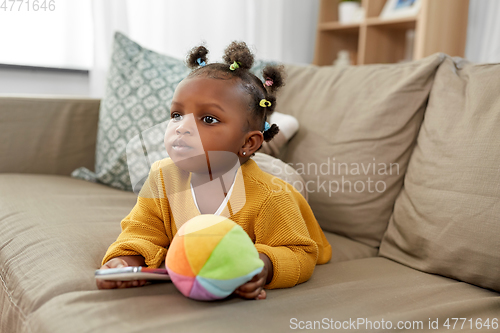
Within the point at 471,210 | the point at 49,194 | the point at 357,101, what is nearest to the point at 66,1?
the point at 49,194

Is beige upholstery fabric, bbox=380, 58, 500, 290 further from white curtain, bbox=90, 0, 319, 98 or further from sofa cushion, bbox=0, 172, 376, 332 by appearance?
white curtain, bbox=90, 0, 319, 98

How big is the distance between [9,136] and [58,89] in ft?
2.15

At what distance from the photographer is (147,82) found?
1389 millimetres

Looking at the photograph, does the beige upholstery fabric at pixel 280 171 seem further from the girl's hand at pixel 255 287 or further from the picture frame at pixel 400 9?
the picture frame at pixel 400 9

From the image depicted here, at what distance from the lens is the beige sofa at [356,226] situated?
25.0 inches

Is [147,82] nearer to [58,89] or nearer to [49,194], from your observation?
[49,194]

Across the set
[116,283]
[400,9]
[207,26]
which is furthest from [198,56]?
[400,9]

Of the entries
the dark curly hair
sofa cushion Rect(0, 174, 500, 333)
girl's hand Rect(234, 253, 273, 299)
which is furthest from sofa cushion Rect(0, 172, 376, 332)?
the dark curly hair

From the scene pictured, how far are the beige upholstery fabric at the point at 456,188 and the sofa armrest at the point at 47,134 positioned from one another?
1135 millimetres

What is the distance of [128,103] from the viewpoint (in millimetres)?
1393

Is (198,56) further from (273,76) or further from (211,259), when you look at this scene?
(211,259)

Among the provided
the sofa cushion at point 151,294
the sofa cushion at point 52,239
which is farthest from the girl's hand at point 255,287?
the sofa cushion at point 52,239

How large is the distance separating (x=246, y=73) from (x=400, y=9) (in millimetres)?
1870

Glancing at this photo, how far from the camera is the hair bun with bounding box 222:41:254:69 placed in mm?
776
